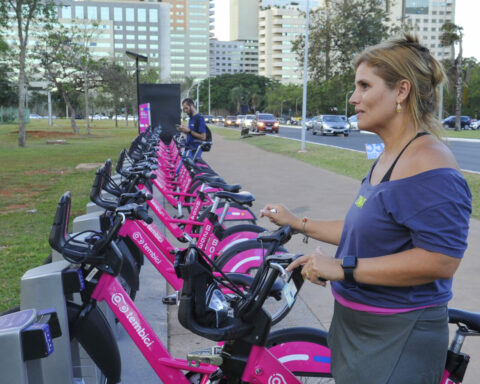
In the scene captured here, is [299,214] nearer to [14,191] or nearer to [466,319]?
[14,191]

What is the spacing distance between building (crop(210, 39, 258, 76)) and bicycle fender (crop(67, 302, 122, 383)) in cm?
19663

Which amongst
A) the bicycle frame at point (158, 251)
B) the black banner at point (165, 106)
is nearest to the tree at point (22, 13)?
the black banner at point (165, 106)

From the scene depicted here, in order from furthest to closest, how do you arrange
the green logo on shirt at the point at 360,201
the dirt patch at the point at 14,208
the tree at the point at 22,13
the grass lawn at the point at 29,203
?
the tree at the point at 22,13 < the dirt patch at the point at 14,208 < the grass lawn at the point at 29,203 < the green logo on shirt at the point at 360,201

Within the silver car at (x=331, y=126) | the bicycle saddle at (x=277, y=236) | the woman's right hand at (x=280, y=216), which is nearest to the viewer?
the bicycle saddle at (x=277, y=236)

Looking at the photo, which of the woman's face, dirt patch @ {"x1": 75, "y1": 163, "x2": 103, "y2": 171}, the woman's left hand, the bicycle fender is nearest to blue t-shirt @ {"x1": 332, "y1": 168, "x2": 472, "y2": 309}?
the woman's left hand

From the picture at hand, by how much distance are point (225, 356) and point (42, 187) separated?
10696 millimetres

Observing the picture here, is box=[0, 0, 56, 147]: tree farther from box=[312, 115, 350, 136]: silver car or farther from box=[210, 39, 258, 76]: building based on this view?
box=[210, 39, 258, 76]: building

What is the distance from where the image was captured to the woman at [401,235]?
5.31ft

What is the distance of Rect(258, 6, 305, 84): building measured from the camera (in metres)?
150

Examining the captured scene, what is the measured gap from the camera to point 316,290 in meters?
5.33

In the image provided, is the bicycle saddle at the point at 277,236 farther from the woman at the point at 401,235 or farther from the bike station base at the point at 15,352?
the bike station base at the point at 15,352

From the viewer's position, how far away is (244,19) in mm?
191000

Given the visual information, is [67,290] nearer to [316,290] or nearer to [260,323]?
A: [260,323]

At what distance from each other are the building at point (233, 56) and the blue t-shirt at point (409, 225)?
648ft
